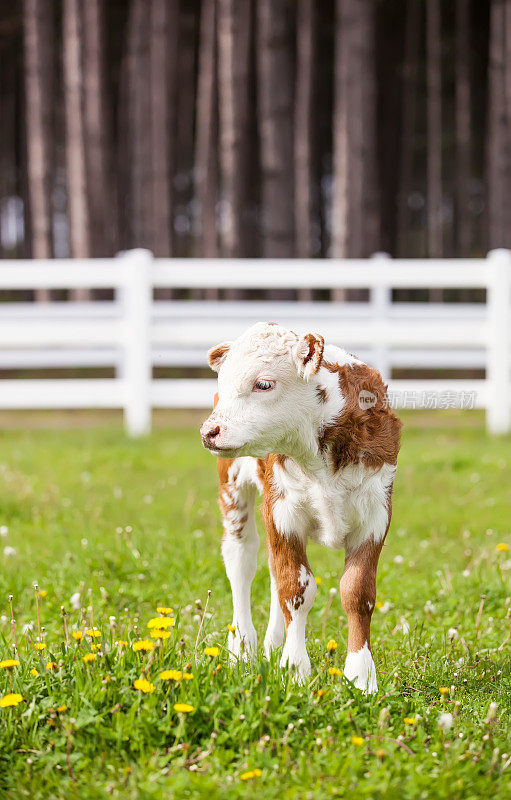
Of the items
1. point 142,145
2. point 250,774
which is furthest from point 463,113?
point 250,774

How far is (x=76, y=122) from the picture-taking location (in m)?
15.1

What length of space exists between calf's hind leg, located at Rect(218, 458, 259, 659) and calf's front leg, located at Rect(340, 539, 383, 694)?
56 centimetres

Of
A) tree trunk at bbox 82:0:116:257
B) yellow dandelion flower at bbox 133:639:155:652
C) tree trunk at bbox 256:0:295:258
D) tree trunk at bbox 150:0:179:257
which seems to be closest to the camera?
yellow dandelion flower at bbox 133:639:155:652

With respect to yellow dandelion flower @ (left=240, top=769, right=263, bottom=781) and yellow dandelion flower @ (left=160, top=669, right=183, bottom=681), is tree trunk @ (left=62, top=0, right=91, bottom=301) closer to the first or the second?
yellow dandelion flower @ (left=160, top=669, right=183, bottom=681)

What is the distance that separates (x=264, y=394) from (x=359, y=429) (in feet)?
1.10

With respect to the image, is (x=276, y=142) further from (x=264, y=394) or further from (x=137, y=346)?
(x=264, y=394)

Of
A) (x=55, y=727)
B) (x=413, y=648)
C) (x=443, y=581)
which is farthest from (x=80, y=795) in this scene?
(x=443, y=581)

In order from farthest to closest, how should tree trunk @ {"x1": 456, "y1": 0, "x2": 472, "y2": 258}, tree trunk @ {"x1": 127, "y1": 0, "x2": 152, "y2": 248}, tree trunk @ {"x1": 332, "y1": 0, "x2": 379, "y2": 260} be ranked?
1. tree trunk @ {"x1": 456, "y1": 0, "x2": 472, "y2": 258}
2. tree trunk @ {"x1": 127, "y1": 0, "x2": 152, "y2": 248}
3. tree trunk @ {"x1": 332, "y1": 0, "x2": 379, "y2": 260}

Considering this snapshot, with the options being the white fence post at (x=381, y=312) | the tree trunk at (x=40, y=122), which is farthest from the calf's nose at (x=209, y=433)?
the tree trunk at (x=40, y=122)

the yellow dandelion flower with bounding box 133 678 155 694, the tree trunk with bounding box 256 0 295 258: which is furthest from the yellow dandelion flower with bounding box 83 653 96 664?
the tree trunk with bounding box 256 0 295 258

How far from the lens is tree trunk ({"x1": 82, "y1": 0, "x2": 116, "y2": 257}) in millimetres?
14852

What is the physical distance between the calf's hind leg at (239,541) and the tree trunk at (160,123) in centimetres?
1272

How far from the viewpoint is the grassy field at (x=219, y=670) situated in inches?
92.3

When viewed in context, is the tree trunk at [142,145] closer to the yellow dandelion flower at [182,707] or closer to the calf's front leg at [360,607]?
the calf's front leg at [360,607]
